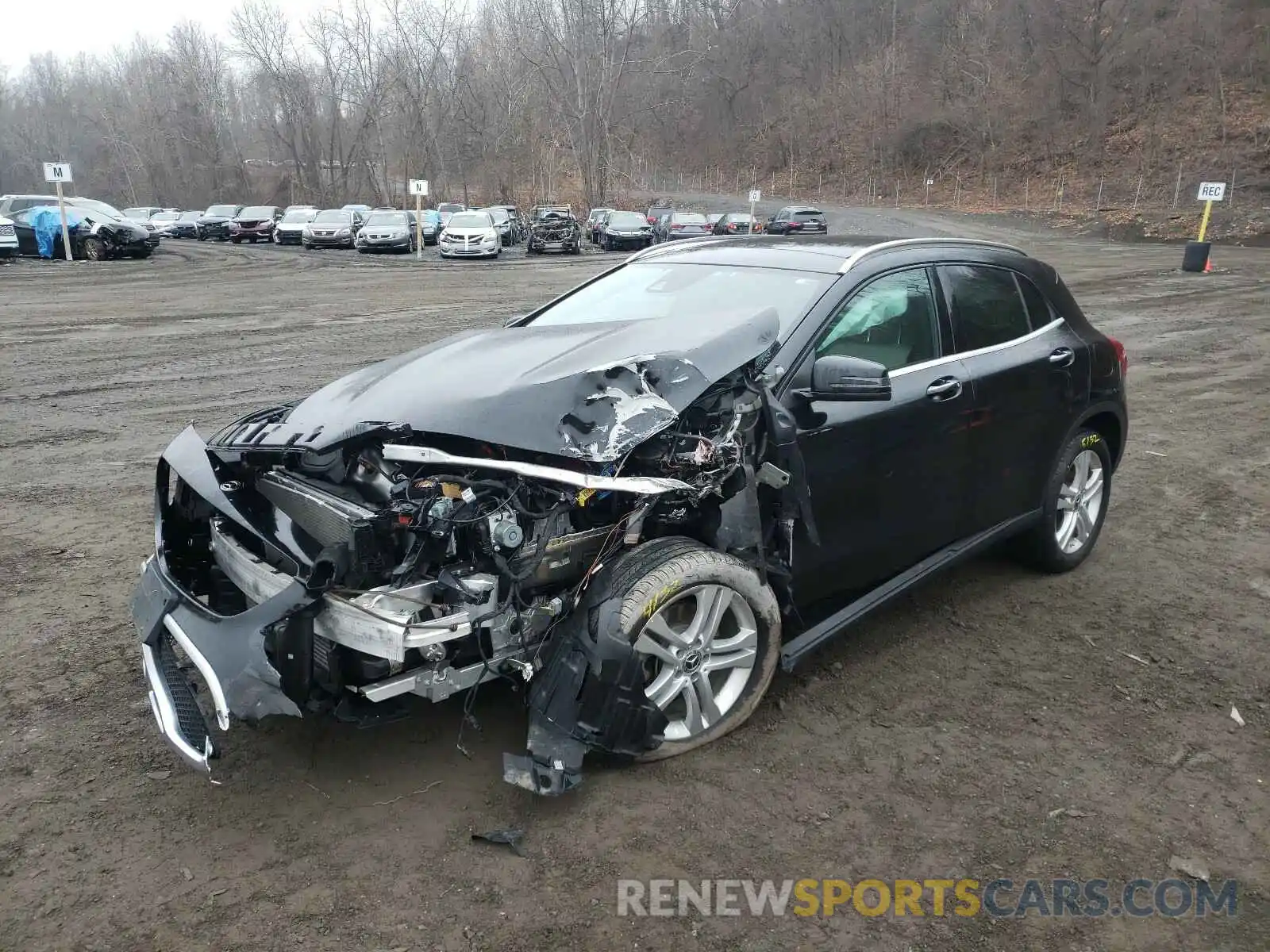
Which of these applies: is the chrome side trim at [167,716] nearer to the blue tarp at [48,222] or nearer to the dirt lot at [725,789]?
the dirt lot at [725,789]

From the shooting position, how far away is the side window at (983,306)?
4180 mm

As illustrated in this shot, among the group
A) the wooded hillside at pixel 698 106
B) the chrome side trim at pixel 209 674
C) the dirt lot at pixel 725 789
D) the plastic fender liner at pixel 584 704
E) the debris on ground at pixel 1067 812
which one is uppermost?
the wooded hillside at pixel 698 106

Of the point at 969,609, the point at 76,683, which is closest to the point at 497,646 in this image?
the point at 76,683

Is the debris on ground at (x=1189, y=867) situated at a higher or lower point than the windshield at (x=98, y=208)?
lower

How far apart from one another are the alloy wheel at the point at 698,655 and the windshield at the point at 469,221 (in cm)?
2717

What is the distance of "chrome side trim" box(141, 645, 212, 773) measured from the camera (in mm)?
2697

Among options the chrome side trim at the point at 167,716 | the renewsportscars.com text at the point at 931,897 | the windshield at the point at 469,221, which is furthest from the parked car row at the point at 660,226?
the renewsportscars.com text at the point at 931,897

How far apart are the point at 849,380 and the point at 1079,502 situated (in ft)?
7.63

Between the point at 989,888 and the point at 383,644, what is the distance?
1.93m

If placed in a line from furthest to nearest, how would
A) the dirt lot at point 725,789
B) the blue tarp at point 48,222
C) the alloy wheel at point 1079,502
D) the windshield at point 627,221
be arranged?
1. the windshield at point 627,221
2. the blue tarp at point 48,222
3. the alloy wheel at point 1079,502
4. the dirt lot at point 725,789

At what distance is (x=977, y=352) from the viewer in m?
4.19

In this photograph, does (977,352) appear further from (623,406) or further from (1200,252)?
(1200,252)

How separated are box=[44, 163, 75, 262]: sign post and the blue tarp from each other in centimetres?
21

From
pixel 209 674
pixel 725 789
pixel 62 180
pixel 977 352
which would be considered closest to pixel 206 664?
pixel 209 674
